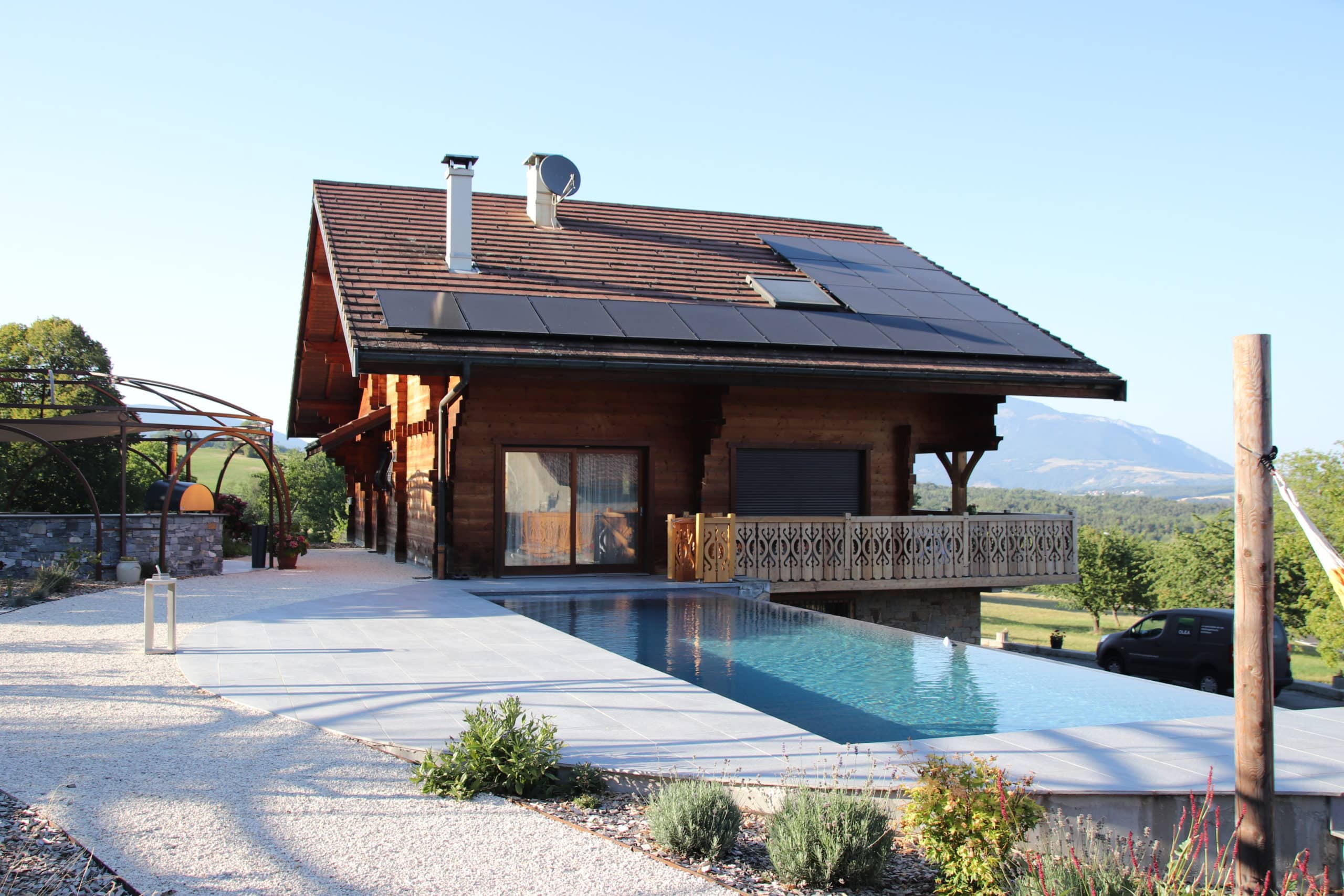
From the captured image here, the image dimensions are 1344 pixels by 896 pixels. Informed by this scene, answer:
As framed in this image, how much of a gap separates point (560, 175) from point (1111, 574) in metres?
53.3

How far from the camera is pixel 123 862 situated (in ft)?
12.9

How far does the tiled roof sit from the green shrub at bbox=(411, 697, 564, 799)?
25.8ft

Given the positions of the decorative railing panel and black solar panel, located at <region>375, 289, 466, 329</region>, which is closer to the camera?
black solar panel, located at <region>375, 289, 466, 329</region>

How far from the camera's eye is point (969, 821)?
4.13m

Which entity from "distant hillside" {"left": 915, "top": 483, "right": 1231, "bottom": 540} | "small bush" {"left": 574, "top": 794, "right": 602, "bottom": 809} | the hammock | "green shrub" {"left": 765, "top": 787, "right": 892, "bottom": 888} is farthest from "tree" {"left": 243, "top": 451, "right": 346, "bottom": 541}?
"distant hillside" {"left": 915, "top": 483, "right": 1231, "bottom": 540}

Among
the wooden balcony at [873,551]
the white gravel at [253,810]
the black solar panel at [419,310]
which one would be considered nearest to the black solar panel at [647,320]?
the black solar panel at [419,310]

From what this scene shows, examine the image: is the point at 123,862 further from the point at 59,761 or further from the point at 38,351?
the point at 38,351

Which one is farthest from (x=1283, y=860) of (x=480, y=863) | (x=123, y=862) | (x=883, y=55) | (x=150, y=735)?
(x=883, y=55)

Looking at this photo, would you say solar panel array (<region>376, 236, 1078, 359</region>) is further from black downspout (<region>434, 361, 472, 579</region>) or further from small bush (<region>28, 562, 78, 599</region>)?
small bush (<region>28, 562, 78, 599</region>)

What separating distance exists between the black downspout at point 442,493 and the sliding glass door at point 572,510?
2.60ft

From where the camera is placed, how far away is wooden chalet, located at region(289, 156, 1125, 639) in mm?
13633

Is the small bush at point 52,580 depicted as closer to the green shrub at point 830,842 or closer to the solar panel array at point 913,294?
the green shrub at point 830,842

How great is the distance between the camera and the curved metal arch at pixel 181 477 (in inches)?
566

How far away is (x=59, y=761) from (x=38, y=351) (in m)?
27.0
